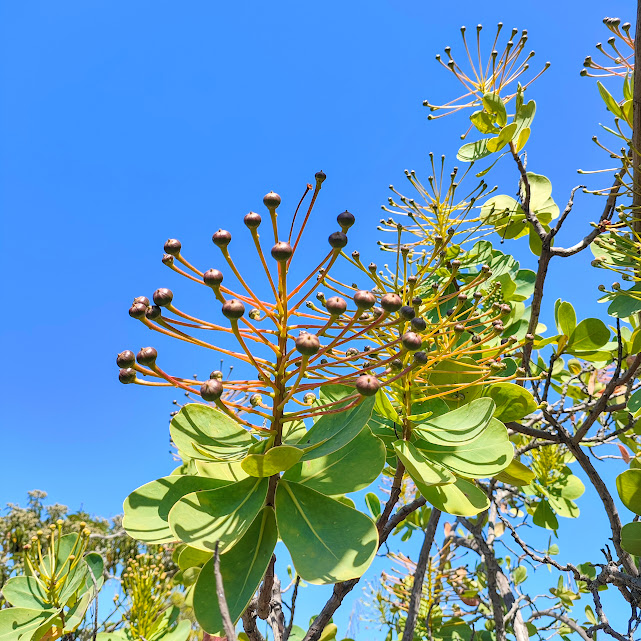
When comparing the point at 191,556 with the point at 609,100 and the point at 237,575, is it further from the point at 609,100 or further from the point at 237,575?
the point at 609,100

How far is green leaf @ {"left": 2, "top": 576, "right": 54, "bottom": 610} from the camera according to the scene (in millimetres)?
2508

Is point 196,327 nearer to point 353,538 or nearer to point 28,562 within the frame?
point 353,538

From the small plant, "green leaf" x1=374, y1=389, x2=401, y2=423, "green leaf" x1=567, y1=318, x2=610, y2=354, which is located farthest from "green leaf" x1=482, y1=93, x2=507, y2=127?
the small plant

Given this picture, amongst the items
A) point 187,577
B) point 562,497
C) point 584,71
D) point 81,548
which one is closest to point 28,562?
point 81,548

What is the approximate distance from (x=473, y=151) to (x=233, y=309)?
7.76ft

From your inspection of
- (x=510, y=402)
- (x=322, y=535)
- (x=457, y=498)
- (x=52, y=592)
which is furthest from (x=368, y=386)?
(x=52, y=592)

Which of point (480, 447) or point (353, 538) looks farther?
point (480, 447)

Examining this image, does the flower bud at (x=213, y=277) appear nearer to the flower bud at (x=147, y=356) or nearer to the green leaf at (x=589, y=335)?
the flower bud at (x=147, y=356)

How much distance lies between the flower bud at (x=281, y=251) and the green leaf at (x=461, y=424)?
29.8 inches

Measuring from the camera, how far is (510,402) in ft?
7.50

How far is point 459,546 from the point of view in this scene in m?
4.66

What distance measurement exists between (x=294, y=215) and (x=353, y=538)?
2.65ft

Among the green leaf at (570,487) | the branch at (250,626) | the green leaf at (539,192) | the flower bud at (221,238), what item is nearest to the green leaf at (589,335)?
the green leaf at (539,192)

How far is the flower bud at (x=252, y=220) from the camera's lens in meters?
1.49
